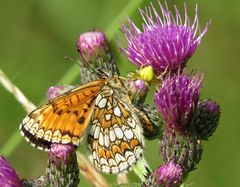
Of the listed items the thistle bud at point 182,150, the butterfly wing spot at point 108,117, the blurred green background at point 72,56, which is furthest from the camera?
the blurred green background at point 72,56

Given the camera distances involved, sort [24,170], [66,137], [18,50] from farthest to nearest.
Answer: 1. [18,50]
2. [24,170]
3. [66,137]

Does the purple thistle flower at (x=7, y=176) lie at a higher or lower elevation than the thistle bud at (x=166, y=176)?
higher

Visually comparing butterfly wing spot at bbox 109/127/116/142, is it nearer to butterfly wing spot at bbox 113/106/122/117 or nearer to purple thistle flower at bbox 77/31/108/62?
butterfly wing spot at bbox 113/106/122/117

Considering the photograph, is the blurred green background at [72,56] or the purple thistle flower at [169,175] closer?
the purple thistle flower at [169,175]

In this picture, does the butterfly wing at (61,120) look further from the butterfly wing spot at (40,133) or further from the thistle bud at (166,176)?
the thistle bud at (166,176)

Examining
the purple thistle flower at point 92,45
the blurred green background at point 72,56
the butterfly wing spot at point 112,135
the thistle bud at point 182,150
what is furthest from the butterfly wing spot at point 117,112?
the blurred green background at point 72,56

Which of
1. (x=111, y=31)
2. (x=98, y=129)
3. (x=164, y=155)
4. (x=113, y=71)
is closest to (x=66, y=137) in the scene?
(x=98, y=129)

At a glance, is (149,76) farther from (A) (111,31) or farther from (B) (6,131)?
(B) (6,131)
